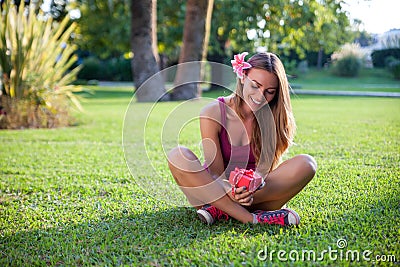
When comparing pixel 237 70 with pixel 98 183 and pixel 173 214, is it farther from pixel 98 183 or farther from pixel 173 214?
pixel 98 183

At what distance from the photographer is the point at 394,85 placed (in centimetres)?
1576

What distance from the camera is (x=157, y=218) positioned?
282 cm

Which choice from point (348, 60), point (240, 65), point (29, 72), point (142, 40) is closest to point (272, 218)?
point (240, 65)

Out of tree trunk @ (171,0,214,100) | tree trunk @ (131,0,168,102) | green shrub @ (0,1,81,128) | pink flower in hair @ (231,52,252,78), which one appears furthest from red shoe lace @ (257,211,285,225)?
tree trunk @ (171,0,214,100)

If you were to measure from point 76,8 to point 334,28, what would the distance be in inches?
440

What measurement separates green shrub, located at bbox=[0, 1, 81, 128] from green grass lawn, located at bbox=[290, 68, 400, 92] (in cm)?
1019

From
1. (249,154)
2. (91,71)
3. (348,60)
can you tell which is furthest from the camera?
(91,71)

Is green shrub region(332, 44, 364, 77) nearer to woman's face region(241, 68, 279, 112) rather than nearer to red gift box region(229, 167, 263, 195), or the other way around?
woman's face region(241, 68, 279, 112)

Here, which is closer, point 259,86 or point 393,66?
point 259,86

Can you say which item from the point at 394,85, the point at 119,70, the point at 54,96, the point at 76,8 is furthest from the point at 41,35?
the point at 119,70

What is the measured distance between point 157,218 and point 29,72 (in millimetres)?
5476

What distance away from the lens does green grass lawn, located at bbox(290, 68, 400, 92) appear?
15763 millimetres

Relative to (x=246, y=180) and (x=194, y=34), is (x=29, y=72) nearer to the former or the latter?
(x=246, y=180)

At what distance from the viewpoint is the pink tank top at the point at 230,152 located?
9.11ft
